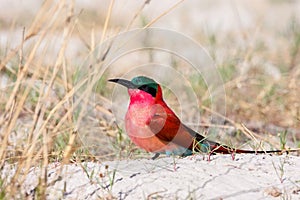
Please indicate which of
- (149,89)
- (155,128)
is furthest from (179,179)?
(149,89)

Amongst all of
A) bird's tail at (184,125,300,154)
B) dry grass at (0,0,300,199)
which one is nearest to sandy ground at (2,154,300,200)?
bird's tail at (184,125,300,154)

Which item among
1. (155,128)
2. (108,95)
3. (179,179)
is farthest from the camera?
(108,95)

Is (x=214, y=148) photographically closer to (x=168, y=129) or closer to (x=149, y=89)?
(x=168, y=129)

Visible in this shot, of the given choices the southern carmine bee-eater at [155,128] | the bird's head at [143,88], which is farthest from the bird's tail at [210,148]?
the bird's head at [143,88]

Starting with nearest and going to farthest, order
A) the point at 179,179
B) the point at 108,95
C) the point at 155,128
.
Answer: the point at 179,179, the point at 155,128, the point at 108,95

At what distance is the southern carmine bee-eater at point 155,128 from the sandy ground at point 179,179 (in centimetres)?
10

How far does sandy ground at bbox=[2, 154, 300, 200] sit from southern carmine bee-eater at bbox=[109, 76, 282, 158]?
0.32 feet

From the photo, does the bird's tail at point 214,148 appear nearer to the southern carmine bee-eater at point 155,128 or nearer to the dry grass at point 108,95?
the southern carmine bee-eater at point 155,128

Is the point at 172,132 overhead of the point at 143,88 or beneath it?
beneath

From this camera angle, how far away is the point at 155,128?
2.92 m

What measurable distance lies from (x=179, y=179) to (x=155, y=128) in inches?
14.9

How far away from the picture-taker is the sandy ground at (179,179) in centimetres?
249

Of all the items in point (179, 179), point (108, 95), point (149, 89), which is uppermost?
point (108, 95)

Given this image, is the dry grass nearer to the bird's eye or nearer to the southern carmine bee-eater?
the southern carmine bee-eater
